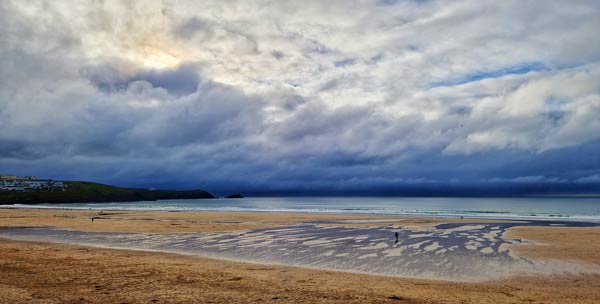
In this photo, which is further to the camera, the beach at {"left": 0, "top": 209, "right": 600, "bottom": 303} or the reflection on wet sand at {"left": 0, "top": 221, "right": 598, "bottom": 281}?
the reflection on wet sand at {"left": 0, "top": 221, "right": 598, "bottom": 281}

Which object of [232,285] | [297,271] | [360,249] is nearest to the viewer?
[232,285]

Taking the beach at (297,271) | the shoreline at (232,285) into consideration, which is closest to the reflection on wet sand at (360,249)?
the beach at (297,271)

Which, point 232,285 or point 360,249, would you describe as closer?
point 232,285

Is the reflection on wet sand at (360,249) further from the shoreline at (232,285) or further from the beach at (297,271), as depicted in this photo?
the shoreline at (232,285)

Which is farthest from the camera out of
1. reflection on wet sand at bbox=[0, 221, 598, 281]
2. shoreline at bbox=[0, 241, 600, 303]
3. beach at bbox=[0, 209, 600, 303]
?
reflection on wet sand at bbox=[0, 221, 598, 281]

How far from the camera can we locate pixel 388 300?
13.4 m

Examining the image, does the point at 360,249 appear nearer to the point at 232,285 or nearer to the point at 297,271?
the point at 297,271

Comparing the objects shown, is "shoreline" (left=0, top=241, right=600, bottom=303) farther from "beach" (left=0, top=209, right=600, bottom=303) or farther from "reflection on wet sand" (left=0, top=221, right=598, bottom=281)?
"reflection on wet sand" (left=0, top=221, right=598, bottom=281)

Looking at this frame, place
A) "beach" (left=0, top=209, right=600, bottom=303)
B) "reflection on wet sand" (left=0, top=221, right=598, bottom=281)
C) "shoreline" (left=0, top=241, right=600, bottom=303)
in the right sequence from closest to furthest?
"shoreline" (left=0, top=241, right=600, bottom=303)
"beach" (left=0, top=209, right=600, bottom=303)
"reflection on wet sand" (left=0, top=221, right=598, bottom=281)

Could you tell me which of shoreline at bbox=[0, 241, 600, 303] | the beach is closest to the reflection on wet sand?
the beach

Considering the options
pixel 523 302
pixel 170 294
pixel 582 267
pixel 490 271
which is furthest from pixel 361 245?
pixel 170 294

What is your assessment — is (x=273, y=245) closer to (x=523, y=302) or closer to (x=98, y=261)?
(x=98, y=261)

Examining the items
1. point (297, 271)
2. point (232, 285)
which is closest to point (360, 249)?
point (297, 271)

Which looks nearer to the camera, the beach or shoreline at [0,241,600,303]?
shoreline at [0,241,600,303]
